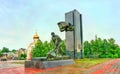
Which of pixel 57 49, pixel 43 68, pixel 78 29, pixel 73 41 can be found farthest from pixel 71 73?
pixel 78 29

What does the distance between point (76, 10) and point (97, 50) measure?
22.6m

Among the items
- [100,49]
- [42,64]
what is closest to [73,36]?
[42,64]

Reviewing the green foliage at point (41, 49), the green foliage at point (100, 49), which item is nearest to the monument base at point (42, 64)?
the green foliage at point (41, 49)

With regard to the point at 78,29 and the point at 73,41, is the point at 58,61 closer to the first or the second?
the point at 73,41

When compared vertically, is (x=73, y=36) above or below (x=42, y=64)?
above

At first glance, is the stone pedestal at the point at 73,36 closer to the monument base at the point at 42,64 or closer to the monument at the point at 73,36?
the monument at the point at 73,36

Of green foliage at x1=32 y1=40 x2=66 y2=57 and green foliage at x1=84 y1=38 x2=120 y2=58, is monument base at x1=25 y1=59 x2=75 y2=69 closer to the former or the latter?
green foliage at x1=32 y1=40 x2=66 y2=57

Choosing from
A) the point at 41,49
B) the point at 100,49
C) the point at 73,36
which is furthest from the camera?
the point at 100,49

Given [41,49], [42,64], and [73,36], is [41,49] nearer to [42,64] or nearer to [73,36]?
[73,36]

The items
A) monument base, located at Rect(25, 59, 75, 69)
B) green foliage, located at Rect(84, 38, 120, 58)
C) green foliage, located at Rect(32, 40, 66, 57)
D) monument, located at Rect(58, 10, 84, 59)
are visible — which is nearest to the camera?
monument base, located at Rect(25, 59, 75, 69)

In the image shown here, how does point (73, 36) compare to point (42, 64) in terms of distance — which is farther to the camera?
point (73, 36)

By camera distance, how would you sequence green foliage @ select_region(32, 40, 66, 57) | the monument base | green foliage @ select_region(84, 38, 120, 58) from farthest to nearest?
green foliage @ select_region(84, 38, 120, 58)
green foliage @ select_region(32, 40, 66, 57)
the monument base

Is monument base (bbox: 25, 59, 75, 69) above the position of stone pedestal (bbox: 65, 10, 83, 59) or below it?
below

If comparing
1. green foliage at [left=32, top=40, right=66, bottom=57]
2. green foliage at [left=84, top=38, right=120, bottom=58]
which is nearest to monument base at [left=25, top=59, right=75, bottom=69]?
green foliage at [left=32, top=40, right=66, bottom=57]
